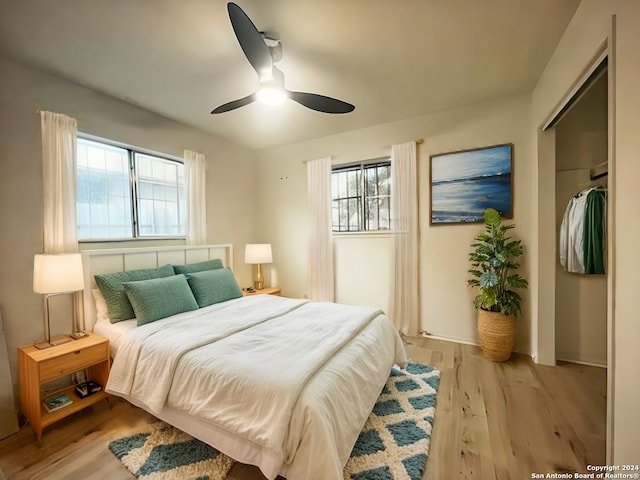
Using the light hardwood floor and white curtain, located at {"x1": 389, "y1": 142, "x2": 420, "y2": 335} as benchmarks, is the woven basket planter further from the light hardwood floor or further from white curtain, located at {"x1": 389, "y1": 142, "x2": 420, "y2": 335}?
white curtain, located at {"x1": 389, "y1": 142, "x2": 420, "y2": 335}

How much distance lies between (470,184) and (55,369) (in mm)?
4030

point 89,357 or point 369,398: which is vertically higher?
point 89,357

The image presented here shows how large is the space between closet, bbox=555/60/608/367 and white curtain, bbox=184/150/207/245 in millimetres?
4002

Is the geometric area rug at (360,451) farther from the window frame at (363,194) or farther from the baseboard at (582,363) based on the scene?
the window frame at (363,194)

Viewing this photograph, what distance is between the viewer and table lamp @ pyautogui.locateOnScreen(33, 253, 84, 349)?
1866 mm

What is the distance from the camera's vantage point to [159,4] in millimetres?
1591

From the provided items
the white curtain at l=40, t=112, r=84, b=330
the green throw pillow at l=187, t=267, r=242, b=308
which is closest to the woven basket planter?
the green throw pillow at l=187, t=267, r=242, b=308

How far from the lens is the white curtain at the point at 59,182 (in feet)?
7.09

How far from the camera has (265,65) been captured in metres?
1.80

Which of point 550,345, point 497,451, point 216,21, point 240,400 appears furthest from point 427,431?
point 216,21

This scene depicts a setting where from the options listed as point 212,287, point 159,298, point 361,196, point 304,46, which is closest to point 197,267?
point 212,287

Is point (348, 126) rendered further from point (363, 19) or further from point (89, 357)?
point (89, 357)

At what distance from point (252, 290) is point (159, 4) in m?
3.06

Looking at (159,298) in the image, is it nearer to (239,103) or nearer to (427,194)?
(239,103)
